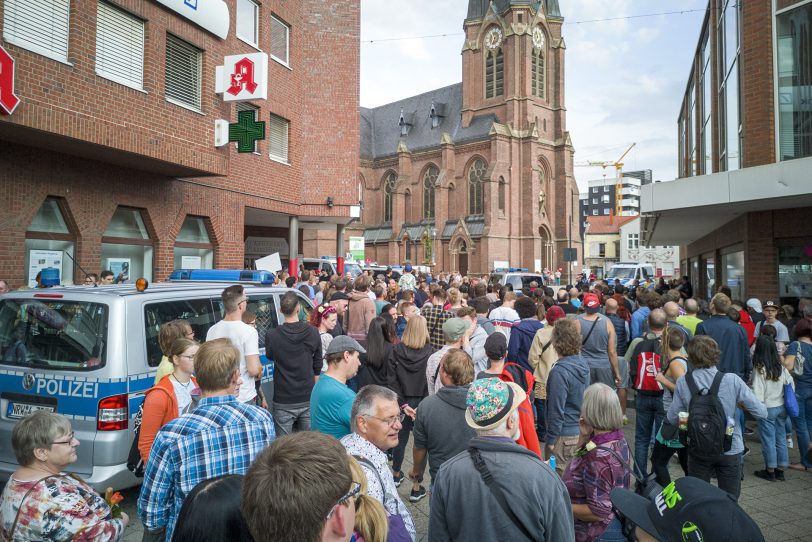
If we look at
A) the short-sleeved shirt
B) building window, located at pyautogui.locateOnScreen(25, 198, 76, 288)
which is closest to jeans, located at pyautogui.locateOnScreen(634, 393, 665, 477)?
the short-sleeved shirt

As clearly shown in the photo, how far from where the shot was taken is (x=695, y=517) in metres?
1.51

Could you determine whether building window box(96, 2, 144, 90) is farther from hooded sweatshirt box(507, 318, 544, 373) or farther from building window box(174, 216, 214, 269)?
hooded sweatshirt box(507, 318, 544, 373)

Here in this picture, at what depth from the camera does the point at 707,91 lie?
16953 millimetres

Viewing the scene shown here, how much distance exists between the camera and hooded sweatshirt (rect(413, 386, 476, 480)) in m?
3.55

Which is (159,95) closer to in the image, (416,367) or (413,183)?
(416,367)

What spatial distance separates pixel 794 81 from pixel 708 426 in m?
9.52

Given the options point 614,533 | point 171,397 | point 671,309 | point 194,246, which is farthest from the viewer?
point 194,246

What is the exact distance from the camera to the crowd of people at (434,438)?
5.10 ft

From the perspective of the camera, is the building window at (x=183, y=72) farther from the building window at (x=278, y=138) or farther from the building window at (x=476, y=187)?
the building window at (x=476, y=187)

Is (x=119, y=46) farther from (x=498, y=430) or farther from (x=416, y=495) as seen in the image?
(x=498, y=430)

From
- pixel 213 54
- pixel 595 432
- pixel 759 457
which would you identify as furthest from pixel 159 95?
pixel 759 457

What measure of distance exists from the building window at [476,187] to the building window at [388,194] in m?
10.1

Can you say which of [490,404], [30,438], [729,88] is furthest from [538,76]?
[30,438]

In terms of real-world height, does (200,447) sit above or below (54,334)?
below
